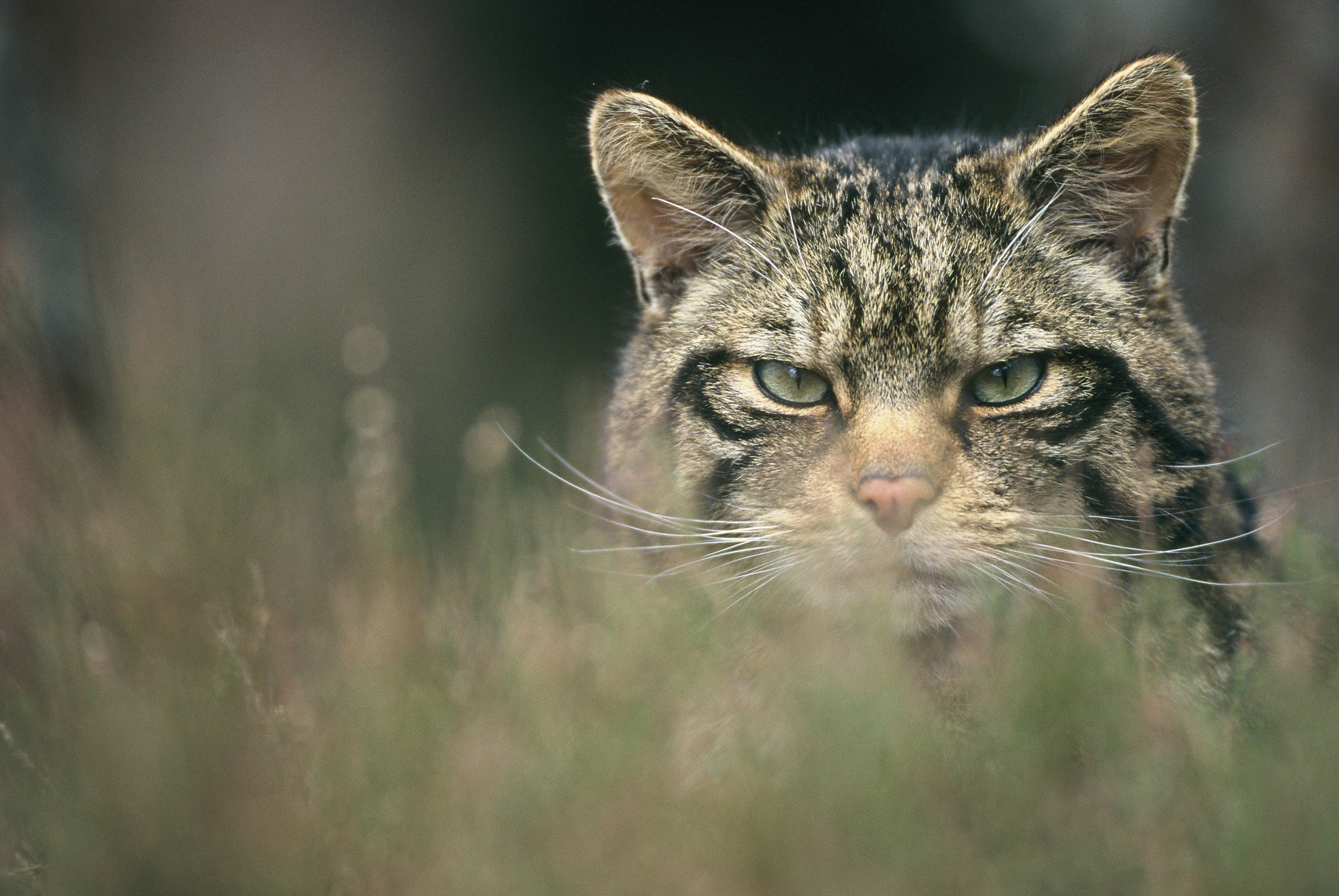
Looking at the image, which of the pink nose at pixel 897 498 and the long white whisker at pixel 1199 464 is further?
the long white whisker at pixel 1199 464

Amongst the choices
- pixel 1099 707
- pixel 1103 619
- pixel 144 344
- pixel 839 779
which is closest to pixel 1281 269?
pixel 1103 619

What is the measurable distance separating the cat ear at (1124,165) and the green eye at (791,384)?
0.76 meters

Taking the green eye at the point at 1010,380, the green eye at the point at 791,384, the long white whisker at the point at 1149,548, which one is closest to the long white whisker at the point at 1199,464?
the long white whisker at the point at 1149,548

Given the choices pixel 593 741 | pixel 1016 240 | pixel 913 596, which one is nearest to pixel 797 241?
pixel 1016 240

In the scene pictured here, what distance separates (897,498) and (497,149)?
6.72m

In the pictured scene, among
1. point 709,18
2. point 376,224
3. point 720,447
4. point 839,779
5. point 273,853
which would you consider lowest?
point 273,853

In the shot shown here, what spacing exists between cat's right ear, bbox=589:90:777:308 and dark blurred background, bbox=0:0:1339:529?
182cm

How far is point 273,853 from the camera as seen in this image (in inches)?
74.4

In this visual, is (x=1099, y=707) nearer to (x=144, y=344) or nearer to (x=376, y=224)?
(x=144, y=344)

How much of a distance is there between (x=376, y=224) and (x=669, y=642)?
21.4 feet

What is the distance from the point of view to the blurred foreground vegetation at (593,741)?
1671mm

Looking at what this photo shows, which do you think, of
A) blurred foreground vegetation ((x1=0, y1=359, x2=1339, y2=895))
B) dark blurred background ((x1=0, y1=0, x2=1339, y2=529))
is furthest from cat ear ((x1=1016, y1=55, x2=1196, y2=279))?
dark blurred background ((x1=0, y1=0, x2=1339, y2=529))

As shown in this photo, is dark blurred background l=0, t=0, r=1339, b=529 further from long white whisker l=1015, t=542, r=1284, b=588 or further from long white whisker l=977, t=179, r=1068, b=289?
long white whisker l=1015, t=542, r=1284, b=588

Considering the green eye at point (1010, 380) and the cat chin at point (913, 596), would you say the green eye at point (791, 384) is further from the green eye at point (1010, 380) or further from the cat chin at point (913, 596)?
the cat chin at point (913, 596)
